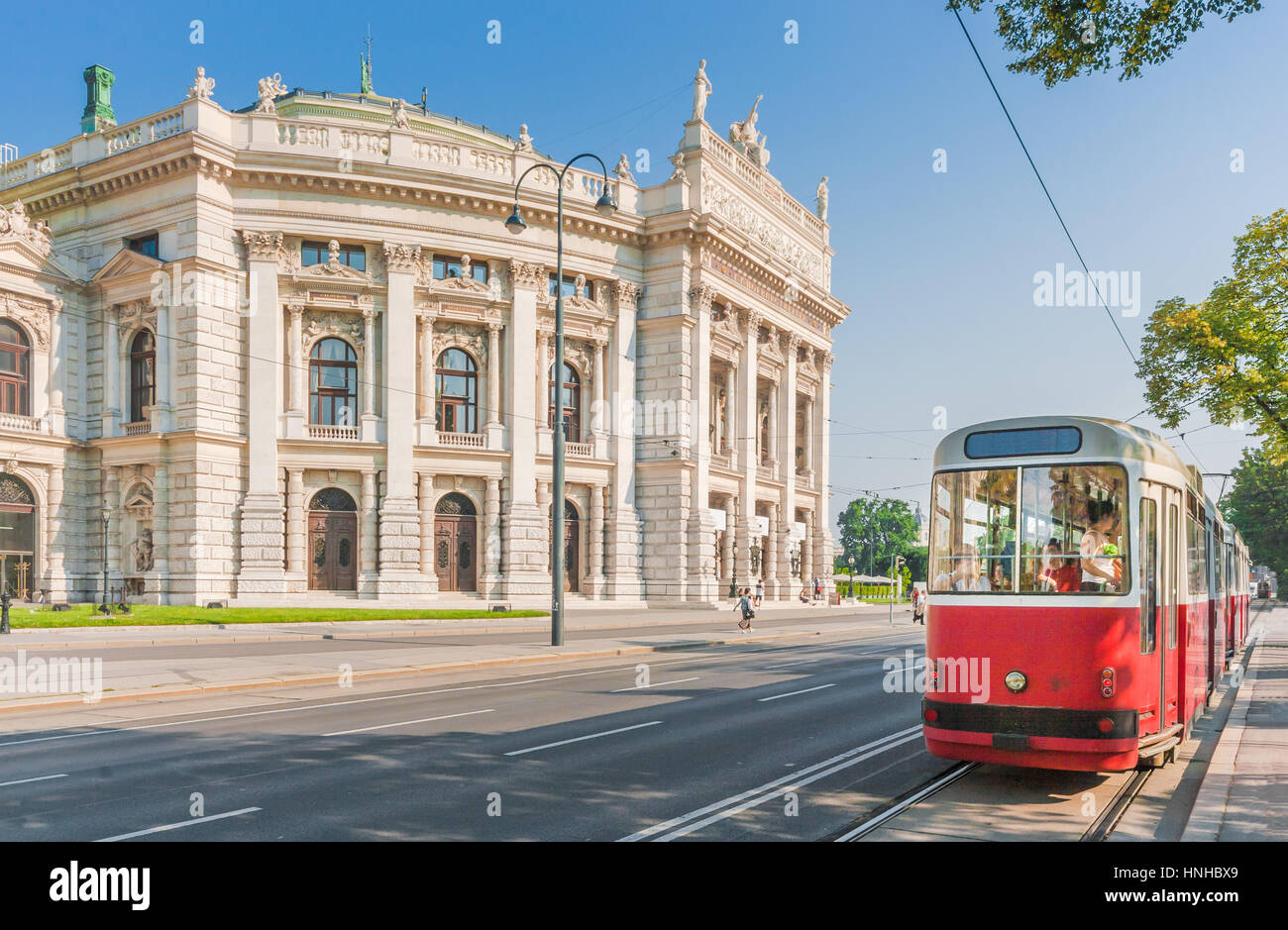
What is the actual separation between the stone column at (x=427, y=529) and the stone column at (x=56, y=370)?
13774 mm

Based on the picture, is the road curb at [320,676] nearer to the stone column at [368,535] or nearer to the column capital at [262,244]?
the stone column at [368,535]

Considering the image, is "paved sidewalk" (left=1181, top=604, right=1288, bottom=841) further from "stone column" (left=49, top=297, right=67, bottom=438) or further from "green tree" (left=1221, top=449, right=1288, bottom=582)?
"green tree" (left=1221, top=449, right=1288, bottom=582)

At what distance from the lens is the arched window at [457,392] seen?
43469mm

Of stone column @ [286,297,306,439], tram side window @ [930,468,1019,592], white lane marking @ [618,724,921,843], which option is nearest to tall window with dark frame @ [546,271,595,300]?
stone column @ [286,297,306,439]

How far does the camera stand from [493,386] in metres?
43.6

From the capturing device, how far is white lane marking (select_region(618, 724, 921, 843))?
7.50 meters

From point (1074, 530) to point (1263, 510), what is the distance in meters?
86.4

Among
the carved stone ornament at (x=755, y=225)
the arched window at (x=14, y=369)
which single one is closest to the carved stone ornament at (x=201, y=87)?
the arched window at (x=14, y=369)

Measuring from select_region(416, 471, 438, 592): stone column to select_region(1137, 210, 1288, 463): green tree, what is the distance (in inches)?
1085

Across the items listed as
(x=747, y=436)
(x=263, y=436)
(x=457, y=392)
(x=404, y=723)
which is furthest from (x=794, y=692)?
(x=747, y=436)

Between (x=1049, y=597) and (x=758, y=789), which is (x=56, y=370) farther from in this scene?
(x=1049, y=597)

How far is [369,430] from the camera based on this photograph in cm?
4084

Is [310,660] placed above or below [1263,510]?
below

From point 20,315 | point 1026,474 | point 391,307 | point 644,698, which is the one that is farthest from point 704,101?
point 1026,474
